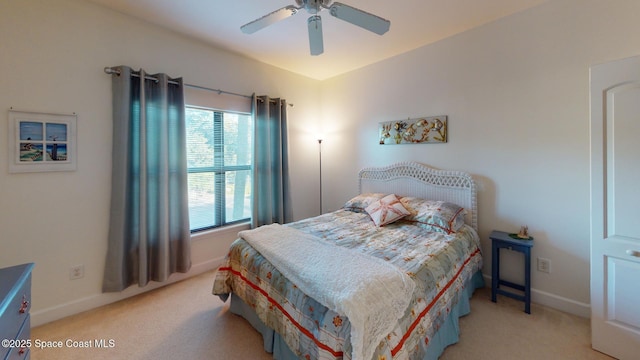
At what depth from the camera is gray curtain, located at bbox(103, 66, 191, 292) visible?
2.39 metres

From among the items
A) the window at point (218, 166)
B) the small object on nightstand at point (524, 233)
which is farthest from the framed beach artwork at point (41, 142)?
the small object on nightstand at point (524, 233)

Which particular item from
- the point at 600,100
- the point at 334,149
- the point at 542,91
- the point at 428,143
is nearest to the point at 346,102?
the point at 334,149

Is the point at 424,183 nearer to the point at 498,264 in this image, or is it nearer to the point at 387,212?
the point at 387,212

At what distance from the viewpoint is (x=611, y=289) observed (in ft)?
5.68

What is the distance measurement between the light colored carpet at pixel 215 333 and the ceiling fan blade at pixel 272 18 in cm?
236

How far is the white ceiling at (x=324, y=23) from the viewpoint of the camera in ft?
7.42

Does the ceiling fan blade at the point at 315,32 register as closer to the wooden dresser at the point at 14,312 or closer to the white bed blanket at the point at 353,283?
the white bed blanket at the point at 353,283

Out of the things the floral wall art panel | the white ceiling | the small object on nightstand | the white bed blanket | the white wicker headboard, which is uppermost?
the white ceiling

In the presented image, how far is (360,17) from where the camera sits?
172cm

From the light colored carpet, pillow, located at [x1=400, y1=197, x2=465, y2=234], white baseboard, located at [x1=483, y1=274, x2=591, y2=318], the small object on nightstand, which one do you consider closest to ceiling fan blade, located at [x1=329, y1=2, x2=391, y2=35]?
pillow, located at [x1=400, y1=197, x2=465, y2=234]

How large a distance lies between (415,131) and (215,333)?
2.99 metres

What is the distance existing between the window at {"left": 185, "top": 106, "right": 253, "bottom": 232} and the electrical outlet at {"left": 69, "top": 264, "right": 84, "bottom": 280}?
1.02 m

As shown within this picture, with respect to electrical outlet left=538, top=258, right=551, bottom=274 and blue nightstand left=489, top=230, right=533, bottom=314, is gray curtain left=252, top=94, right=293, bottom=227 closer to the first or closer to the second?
blue nightstand left=489, top=230, right=533, bottom=314

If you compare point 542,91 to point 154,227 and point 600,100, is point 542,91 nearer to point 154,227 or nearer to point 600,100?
point 600,100
